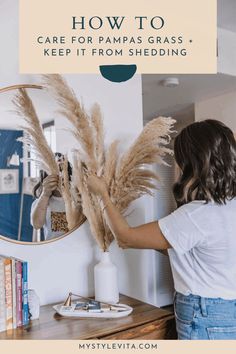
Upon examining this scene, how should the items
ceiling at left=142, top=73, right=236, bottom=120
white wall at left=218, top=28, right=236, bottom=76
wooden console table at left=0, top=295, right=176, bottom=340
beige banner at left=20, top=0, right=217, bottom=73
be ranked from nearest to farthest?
beige banner at left=20, top=0, right=217, bottom=73 < wooden console table at left=0, top=295, right=176, bottom=340 < white wall at left=218, top=28, right=236, bottom=76 < ceiling at left=142, top=73, right=236, bottom=120

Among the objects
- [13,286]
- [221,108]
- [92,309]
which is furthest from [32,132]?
[221,108]

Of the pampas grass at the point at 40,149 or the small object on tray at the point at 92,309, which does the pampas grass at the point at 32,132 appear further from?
the small object on tray at the point at 92,309

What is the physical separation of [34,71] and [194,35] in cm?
39

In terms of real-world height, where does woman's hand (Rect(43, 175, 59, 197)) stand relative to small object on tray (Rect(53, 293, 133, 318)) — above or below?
above

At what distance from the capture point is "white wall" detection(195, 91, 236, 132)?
290cm

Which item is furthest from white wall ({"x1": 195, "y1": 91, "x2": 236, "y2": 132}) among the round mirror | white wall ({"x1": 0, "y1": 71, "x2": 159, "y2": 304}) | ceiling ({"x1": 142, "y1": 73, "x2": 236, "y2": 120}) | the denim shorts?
the denim shorts

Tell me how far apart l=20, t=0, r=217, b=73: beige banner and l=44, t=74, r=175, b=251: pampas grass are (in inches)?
15.5

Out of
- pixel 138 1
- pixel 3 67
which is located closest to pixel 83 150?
pixel 3 67

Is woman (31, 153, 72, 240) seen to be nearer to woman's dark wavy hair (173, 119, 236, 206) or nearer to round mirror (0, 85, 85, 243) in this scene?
Answer: round mirror (0, 85, 85, 243)

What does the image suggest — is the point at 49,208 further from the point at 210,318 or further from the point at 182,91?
the point at 182,91

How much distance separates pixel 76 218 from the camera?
1.45m

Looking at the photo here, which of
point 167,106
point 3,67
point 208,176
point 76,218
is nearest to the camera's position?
point 208,176

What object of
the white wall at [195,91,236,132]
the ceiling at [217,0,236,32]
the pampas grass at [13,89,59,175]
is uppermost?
the ceiling at [217,0,236,32]

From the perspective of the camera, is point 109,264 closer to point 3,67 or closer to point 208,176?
point 208,176
